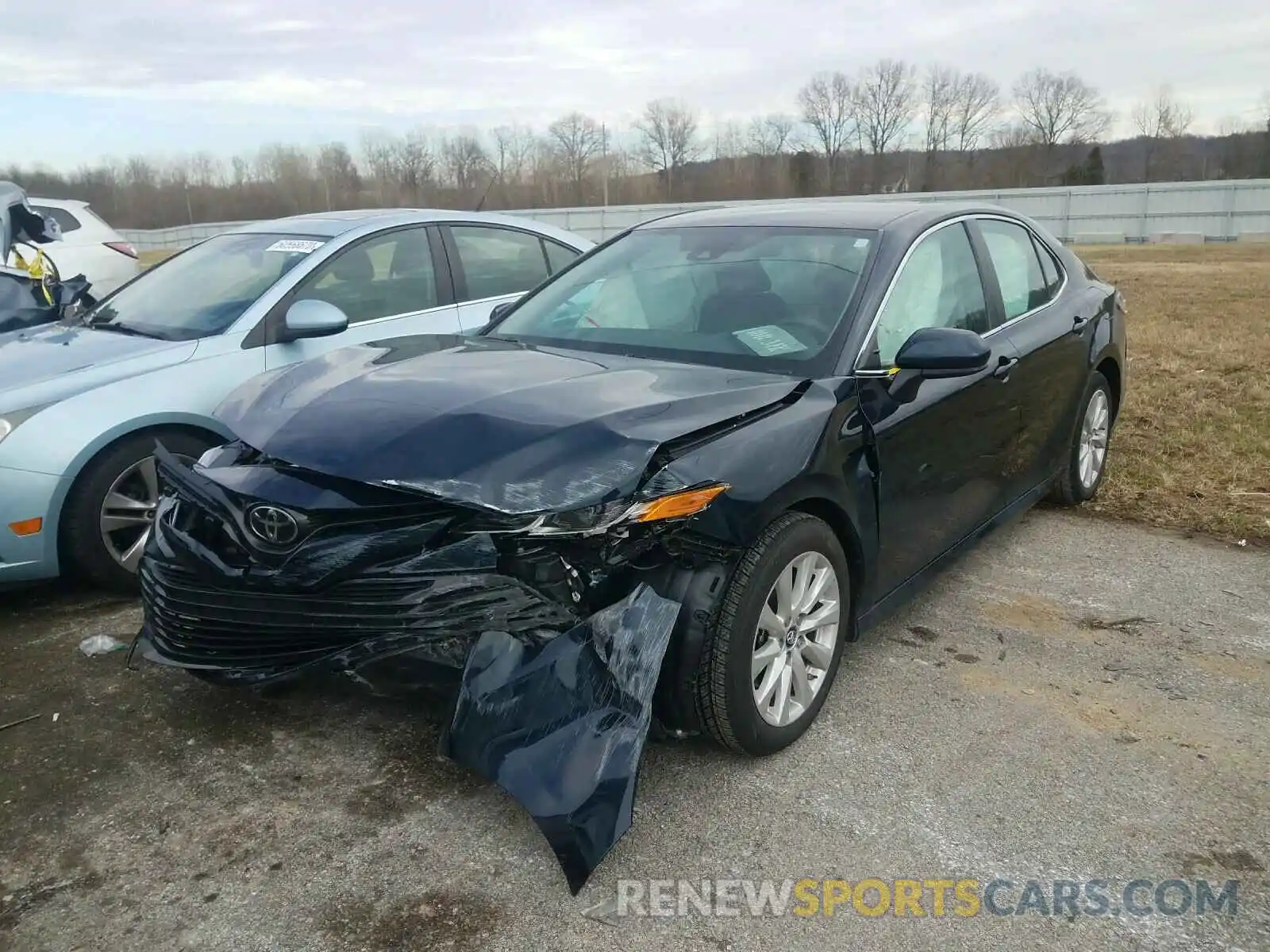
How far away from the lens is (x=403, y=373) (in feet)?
10.5

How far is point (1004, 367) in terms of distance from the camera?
156 inches

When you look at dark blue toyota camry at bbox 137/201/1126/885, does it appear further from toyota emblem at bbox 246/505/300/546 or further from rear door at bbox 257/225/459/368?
rear door at bbox 257/225/459/368

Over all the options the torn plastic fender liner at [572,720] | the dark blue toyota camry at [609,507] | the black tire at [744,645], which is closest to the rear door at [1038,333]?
the dark blue toyota camry at [609,507]

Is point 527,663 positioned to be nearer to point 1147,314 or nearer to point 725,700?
point 725,700

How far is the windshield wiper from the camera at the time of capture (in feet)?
15.2

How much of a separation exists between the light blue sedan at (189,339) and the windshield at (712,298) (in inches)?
50.1

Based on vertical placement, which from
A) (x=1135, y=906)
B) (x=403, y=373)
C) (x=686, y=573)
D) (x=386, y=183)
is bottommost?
(x=1135, y=906)

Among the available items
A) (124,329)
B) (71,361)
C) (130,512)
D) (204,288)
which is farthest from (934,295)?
(124,329)

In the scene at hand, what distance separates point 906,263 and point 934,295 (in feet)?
0.77

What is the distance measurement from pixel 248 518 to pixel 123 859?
927 mm

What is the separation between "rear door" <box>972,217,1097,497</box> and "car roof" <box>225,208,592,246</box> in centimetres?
287

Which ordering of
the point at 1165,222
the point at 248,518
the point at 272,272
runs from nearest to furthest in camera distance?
the point at 248,518, the point at 272,272, the point at 1165,222

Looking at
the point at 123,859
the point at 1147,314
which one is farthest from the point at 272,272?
the point at 1147,314

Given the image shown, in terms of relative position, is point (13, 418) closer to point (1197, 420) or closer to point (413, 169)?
point (1197, 420)
